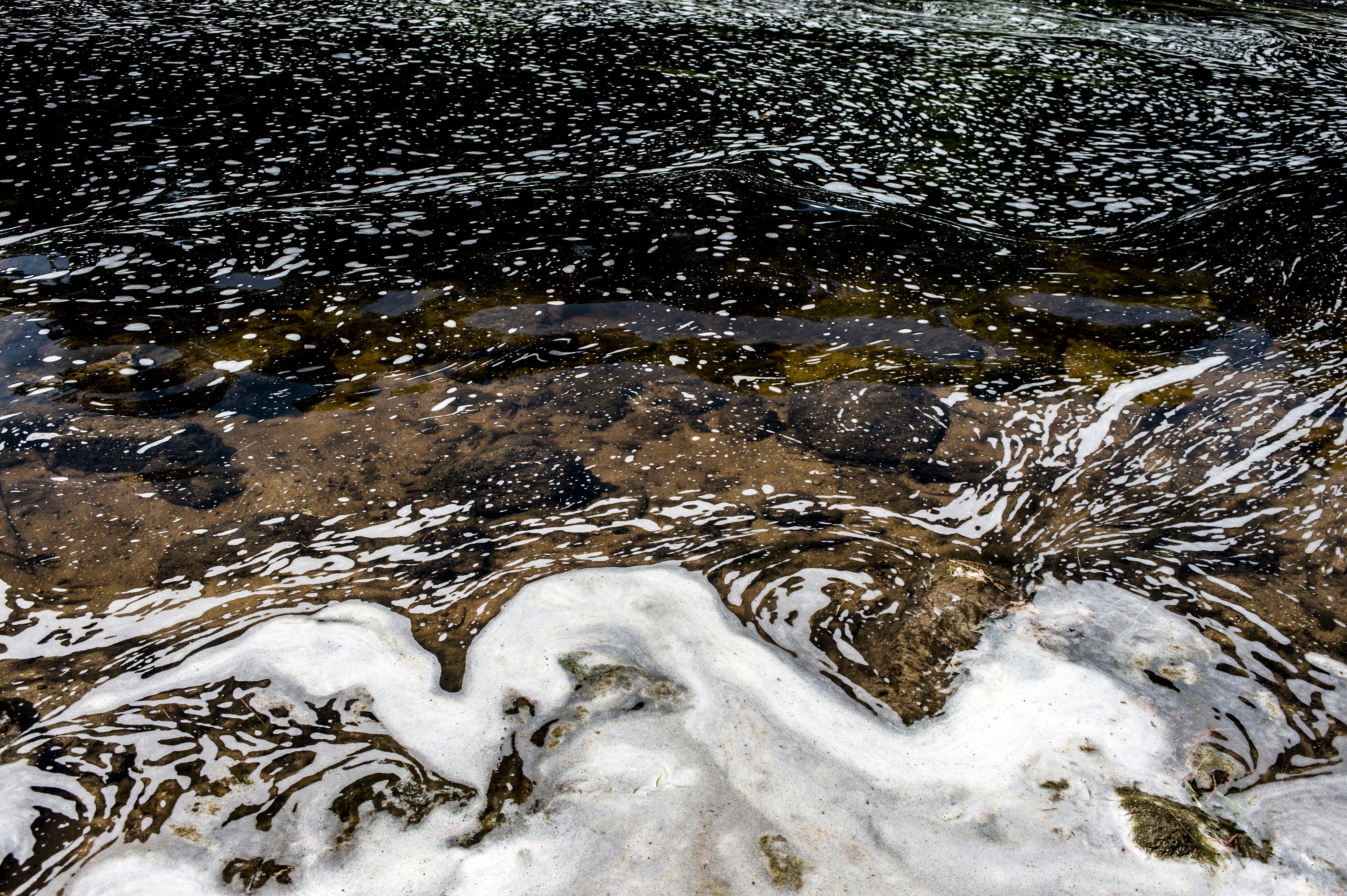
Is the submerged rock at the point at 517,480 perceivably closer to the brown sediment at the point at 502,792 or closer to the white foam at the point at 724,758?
the white foam at the point at 724,758

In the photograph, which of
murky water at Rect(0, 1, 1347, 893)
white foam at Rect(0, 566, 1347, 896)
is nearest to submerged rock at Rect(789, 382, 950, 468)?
murky water at Rect(0, 1, 1347, 893)

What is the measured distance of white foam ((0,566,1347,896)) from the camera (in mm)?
2035

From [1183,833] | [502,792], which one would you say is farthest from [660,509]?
[1183,833]

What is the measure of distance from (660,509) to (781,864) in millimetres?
1418

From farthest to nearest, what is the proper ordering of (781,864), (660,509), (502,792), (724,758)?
1. (660,509)
2. (724,758)
3. (502,792)
4. (781,864)

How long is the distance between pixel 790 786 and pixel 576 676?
0.74 meters

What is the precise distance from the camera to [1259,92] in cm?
806

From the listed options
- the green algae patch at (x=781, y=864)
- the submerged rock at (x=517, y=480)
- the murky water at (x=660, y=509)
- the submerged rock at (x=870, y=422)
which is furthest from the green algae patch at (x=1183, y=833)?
the submerged rock at (x=517, y=480)

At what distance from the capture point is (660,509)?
3.18 metres

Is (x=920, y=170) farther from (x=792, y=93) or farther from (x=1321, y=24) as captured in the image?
(x=1321, y=24)

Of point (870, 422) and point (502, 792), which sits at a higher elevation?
point (870, 422)

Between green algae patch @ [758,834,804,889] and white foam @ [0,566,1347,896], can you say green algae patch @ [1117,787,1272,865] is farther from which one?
green algae patch @ [758,834,804,889]

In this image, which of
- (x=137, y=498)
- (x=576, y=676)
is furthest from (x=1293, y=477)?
(x=137, y=498)

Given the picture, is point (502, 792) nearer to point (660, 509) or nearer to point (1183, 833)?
point (660, 509)
